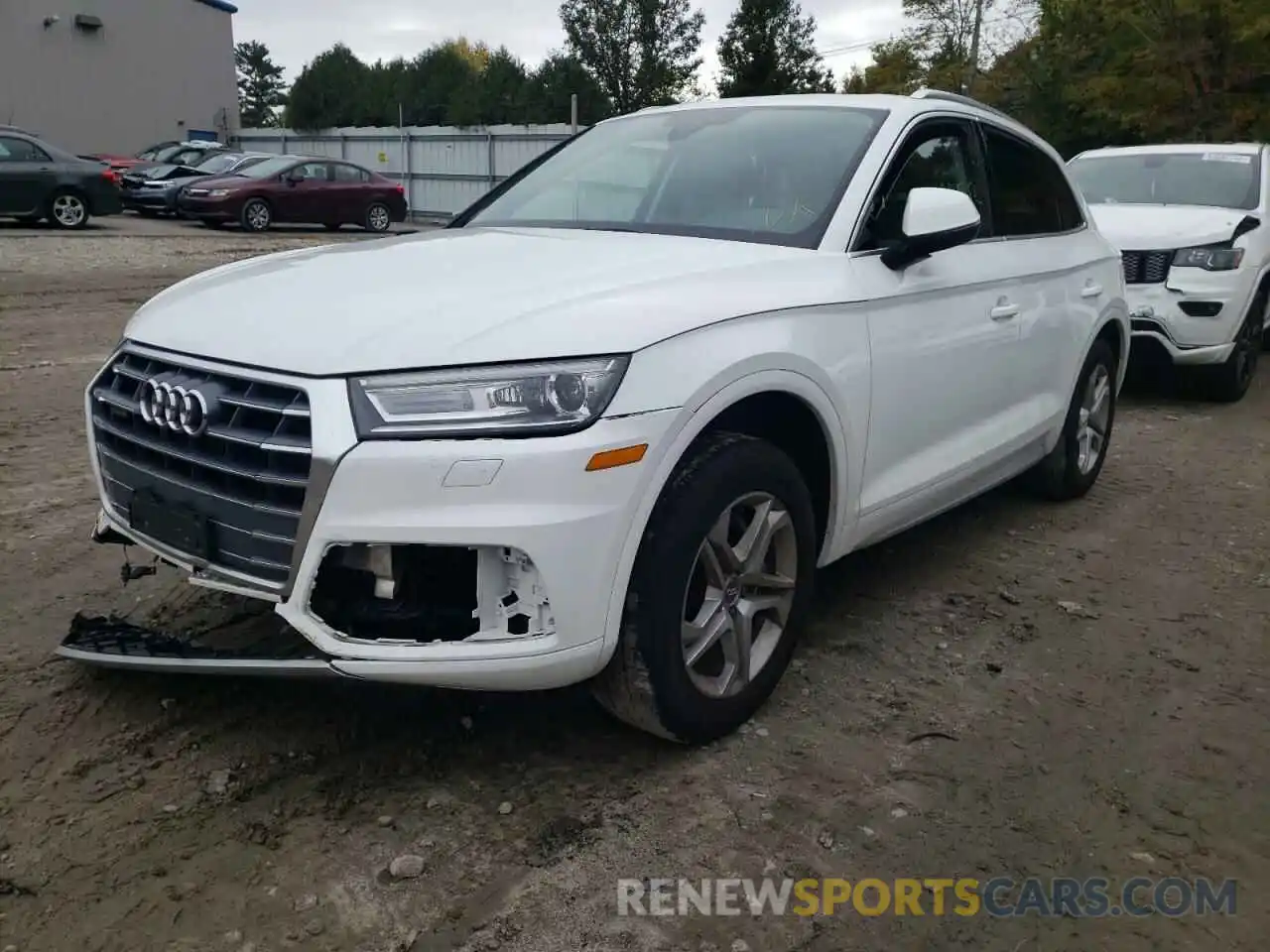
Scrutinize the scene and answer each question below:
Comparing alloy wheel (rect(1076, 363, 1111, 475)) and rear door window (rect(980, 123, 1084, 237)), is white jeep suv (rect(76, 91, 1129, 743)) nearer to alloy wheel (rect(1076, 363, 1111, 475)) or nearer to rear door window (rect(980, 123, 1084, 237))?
rear door window (rect(980, 123, 1084, 237))

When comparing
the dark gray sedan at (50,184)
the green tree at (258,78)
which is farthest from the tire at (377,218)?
the green tree at (258,78)

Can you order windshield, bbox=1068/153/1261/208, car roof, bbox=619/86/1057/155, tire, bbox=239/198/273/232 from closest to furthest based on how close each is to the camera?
1. car roof, bbox=619/86/1057/155
2. windshield, bbox=1068/153/1261/208
3. tire, bbox=239/198/273/232

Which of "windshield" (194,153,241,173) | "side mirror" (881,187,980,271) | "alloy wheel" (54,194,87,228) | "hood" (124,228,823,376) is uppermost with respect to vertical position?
"windshield" (194,153,241,173)

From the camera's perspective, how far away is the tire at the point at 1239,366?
7.96 meters

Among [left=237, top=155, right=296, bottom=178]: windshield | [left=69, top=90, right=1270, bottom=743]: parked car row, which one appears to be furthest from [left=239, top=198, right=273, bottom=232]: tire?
[left=69, top=90, right=1270, bottom=743]: parked car row

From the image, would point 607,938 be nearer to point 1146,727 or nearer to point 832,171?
point 1146,727

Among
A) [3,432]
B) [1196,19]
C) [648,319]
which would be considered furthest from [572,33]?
[648,319]

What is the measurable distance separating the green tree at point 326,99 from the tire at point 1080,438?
4324 cm

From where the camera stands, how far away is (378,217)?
23.1 metres

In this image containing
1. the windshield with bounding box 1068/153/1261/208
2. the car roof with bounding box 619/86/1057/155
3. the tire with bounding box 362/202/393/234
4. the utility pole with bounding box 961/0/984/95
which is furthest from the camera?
the utility pole with bounding box 961/0/984/95

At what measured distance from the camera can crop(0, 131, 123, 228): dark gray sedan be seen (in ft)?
54.1

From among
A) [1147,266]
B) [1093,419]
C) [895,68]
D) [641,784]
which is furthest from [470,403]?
[895,68]

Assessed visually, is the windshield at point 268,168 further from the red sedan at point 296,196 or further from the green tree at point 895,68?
the green tree at point 895,68

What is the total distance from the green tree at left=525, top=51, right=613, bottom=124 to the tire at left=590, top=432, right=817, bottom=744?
37.7m
